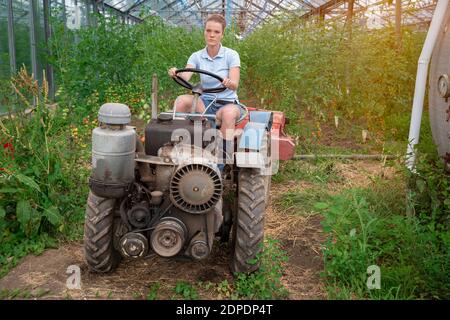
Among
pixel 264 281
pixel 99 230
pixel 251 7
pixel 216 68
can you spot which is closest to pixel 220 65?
pixel 216 68

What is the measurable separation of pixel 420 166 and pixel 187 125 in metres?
1.70

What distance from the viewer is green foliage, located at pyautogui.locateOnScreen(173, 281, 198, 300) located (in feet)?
8.90

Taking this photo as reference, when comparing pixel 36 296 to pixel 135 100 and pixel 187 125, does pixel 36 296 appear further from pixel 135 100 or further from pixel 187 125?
pixel 135 100

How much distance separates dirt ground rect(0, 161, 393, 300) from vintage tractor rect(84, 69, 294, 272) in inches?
5.5

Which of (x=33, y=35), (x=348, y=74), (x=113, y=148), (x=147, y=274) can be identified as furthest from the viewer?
(x=33, y=35)

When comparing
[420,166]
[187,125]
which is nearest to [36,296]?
[187,125]

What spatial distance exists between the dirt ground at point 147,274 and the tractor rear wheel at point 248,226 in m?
0.17

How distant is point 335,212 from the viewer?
3.03m

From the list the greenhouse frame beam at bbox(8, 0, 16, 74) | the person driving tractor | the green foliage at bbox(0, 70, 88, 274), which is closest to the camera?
the green foliage at bbox(0, 70, 88, 274)

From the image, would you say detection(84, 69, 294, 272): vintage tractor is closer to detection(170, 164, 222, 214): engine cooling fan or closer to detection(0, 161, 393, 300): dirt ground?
detection(170, 164, 222, 214): engine cooling fan

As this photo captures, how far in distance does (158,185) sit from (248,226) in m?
0.57

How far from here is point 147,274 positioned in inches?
119

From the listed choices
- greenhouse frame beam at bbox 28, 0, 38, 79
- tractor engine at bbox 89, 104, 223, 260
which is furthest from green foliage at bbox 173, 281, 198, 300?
greenhouse frame beam at bbox 28, 0, 38, 79

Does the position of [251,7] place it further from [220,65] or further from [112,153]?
[112,153]
